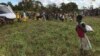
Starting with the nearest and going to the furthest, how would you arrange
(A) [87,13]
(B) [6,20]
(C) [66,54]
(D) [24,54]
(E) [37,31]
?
1. (D) [24,54]
2. (C) [66,54]
3. (E) [37,31]
4. (B) [6,20]
5. (A) [87,13]

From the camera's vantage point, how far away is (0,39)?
16.7m

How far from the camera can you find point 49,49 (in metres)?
15.1

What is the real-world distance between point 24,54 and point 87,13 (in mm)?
46219

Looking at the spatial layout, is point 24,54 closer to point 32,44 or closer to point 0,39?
point 32,44

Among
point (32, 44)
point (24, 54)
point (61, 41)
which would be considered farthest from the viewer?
point (61, 41)

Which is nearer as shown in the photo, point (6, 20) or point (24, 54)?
point (24, 54)

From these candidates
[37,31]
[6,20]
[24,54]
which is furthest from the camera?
[6,20]

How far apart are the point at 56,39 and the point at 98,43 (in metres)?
2.24

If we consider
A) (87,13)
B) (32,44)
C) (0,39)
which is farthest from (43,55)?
(87,13)

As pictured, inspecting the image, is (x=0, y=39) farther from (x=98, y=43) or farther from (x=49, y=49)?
(x=98, y=43)

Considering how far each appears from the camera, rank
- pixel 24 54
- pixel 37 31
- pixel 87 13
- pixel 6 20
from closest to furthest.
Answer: pixel 24 54 → pixel 37 31 → pixel 6 20 → pixel 87 13

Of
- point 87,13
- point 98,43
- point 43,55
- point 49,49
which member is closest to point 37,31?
point 98,43

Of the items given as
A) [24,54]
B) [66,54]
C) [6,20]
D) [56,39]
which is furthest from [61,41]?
[6,20]

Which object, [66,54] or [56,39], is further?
[56,39]
